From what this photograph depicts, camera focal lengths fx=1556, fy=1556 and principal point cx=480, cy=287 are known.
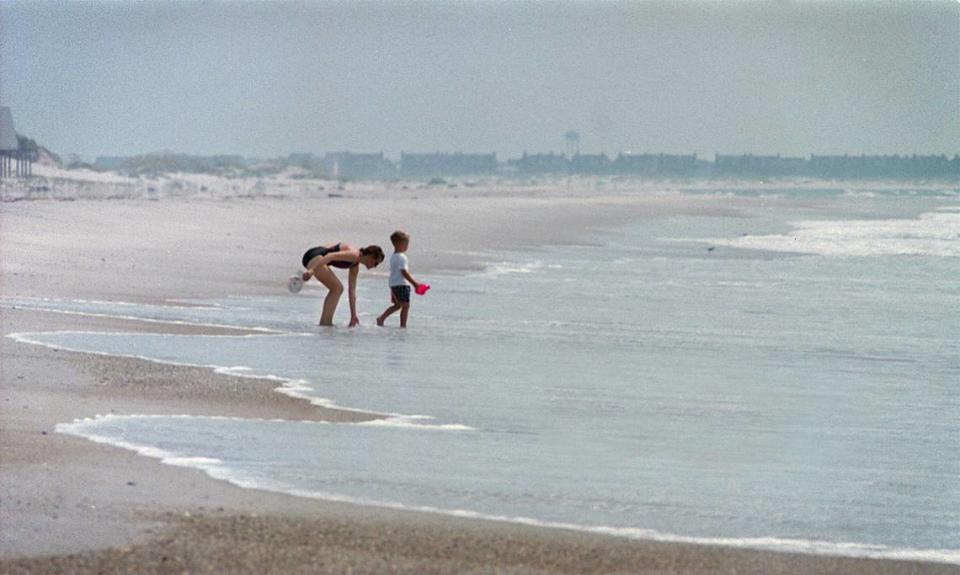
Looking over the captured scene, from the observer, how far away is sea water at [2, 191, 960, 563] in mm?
6297

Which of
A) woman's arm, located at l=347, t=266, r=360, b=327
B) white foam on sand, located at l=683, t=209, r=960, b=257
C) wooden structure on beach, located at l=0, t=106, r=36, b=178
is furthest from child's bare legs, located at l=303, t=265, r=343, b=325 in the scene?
wooden structure on beach, located at l=0, t=106, r=36, b=178

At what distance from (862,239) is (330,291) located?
67.0 ft

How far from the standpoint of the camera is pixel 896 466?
7223mm

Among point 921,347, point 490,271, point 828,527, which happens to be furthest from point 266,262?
point 828,527

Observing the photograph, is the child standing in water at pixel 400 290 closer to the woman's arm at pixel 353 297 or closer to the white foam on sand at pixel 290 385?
the woman's arm at pixel 353 297

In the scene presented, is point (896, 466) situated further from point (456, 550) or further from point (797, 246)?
point (797, 246)

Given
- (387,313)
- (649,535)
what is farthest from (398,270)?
(649,535)

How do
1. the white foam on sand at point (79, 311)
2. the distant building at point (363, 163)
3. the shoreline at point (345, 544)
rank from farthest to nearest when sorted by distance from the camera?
the distant building at point (363, 163) < the white foam on sand at point (79, 311) < the shoreline at point (345, 544)

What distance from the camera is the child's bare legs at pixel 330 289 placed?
12.8 meters

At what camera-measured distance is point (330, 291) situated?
13125 millimetres

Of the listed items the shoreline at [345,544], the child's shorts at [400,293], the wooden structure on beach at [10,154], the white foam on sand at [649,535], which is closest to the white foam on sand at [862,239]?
the child's shorts at [400,293]

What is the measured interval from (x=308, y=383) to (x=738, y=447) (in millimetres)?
2890

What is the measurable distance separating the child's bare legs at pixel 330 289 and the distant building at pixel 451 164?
463ft

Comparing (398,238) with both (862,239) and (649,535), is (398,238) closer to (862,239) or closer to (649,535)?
(649,535)
